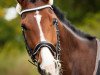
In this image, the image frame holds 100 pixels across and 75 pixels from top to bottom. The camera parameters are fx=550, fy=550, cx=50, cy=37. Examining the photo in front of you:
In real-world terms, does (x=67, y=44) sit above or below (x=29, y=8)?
below

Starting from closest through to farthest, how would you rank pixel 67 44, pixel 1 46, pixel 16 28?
pixel 67 44, pixel 16 28, pixel 1 46

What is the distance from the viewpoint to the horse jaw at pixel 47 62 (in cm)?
715

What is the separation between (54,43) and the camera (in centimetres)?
745

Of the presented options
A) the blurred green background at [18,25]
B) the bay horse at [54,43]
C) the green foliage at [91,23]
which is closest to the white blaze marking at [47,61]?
the bay horse at [54,43]

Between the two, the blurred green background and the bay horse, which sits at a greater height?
the bay horse

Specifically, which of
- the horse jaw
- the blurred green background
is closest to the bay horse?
the horse jaw

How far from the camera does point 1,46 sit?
24.3m

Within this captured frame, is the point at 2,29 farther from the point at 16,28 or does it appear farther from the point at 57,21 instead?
the point at 57,21

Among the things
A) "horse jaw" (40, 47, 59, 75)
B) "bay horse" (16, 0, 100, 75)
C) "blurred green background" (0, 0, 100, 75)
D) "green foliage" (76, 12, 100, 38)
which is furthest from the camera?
"blurred green background" (0, 0, 100, 75)

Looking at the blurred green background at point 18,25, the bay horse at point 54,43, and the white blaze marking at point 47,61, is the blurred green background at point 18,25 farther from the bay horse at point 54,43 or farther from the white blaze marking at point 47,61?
the white blaze marking at point 47,61

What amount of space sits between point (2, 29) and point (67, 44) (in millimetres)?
15256

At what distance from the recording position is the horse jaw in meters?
7.15

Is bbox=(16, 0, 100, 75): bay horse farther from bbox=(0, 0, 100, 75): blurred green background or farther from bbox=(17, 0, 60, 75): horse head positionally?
bbox=(0, 0, 100, 75): blurred green background

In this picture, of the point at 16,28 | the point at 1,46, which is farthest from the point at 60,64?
the point at 1,46
